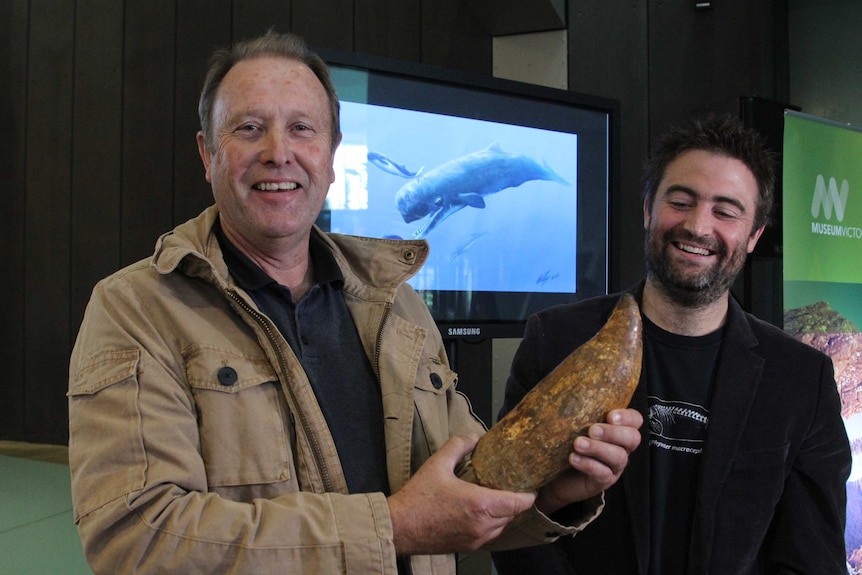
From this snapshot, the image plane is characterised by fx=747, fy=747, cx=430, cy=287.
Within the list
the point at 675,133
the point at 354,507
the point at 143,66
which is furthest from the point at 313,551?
the point at 143,66

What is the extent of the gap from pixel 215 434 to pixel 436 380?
413mm

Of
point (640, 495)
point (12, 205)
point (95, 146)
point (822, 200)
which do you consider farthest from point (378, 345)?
point (12, 205)

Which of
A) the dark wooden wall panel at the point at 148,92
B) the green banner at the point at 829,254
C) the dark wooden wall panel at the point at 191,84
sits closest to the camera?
the green banner at the point at 829,254

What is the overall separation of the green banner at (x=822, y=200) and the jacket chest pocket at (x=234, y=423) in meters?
2.04

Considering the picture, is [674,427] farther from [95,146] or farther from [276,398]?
[95,146]

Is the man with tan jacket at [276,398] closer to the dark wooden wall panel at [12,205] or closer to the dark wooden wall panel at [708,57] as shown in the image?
the dark wooden wall panel at [708,57]

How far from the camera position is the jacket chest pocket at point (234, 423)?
3.42ft

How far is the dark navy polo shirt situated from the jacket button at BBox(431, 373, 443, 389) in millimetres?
117

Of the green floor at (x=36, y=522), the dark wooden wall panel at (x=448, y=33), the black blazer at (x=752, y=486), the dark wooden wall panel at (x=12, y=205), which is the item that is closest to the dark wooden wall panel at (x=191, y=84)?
the dark wooden wall panel at (x=448, y=33)

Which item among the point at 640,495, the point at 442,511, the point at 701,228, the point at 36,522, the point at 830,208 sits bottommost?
the point at 36,522

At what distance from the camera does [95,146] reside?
4105mm

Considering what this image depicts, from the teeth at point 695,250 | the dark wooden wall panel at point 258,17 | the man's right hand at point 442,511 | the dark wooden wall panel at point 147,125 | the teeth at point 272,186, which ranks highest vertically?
the dark wooden wall panel at point 258,17

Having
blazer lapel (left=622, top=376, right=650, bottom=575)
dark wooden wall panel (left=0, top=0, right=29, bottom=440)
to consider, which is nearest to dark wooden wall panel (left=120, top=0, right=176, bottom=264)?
dark wooden wall panel (left=0, top=0, right=29, bottom=440)

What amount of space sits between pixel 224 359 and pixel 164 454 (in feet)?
0.53
